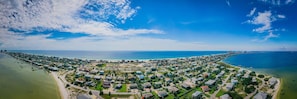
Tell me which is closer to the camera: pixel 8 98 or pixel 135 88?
pixel 8 98

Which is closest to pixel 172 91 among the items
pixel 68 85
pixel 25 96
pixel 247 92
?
pixel 247 92

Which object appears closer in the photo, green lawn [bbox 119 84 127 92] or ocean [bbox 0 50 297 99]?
green lawn [bbox 119 84 127 92]

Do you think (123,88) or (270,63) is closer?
(123,88)

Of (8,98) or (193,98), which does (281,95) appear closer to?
(193,98)

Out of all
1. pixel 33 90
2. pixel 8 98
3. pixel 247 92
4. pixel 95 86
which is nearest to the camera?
pixel 8 98

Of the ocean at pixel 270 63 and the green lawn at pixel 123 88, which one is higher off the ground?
the ocean at pixel 270 63

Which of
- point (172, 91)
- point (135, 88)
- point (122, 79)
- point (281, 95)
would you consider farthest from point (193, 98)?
point (122, 79)

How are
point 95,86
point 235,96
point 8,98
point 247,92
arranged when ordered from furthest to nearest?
1. point 95,86
2. point 247,92
3. point 8,98
4. point 235,96

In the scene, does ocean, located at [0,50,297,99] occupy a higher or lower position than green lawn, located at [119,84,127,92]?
higher

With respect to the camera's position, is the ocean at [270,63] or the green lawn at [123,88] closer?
the green lawn at [123,88]

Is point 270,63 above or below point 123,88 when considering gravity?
above
